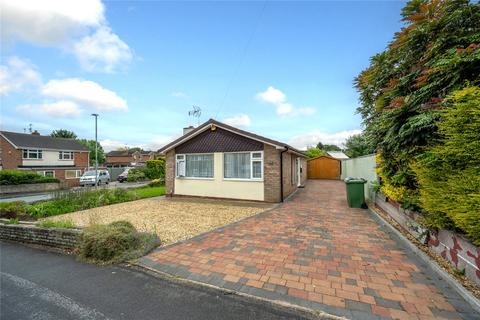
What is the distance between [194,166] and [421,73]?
9.71m

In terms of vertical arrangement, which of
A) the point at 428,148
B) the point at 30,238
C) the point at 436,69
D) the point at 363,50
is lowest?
the point at 30,238

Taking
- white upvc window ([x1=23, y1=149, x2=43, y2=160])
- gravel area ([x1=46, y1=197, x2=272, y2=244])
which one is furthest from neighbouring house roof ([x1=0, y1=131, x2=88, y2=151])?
gravel area ([x1=46, y1=197, x2=272, y2=244])

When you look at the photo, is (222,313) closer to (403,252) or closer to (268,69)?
(403,252)

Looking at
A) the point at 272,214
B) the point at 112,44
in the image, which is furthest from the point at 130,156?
the point at 272,214

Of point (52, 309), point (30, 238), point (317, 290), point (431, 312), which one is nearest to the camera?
point (431, 312)

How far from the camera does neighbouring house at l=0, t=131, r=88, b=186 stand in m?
26.6

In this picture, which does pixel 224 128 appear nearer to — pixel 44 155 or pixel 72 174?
pixel 72 174

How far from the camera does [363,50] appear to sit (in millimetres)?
9555

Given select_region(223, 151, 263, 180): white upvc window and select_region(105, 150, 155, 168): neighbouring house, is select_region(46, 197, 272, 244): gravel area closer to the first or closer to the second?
select_region(223, 151, 263, 180): white upvc window

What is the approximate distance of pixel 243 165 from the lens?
1071 cm

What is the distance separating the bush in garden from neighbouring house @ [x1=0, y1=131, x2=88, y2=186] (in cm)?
3486

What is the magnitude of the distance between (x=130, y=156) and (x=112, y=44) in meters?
56.9

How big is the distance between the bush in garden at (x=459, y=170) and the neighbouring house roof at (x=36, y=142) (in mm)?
36440

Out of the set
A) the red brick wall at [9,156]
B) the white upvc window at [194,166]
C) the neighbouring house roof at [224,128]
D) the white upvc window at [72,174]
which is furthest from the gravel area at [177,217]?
the white upvc window at [72,174]
